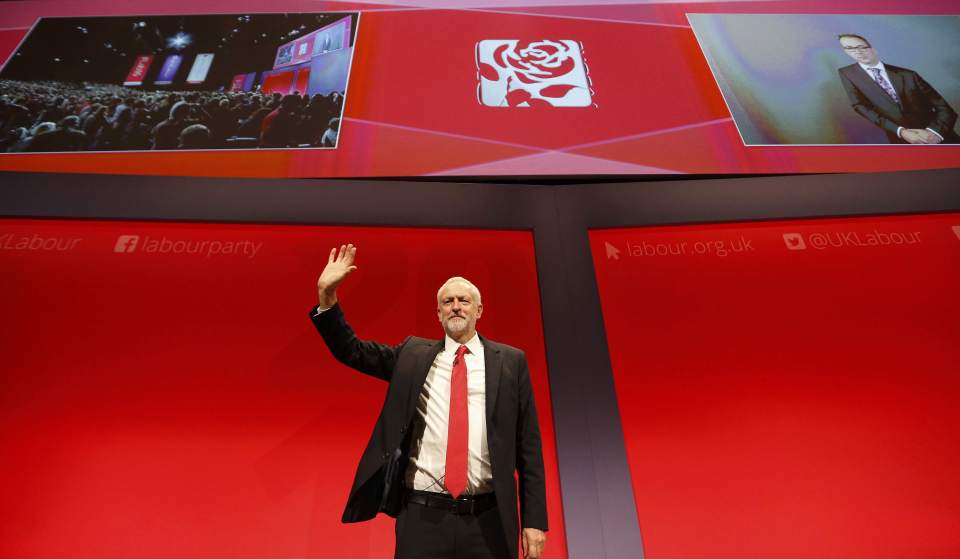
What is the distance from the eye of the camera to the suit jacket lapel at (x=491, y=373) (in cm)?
169

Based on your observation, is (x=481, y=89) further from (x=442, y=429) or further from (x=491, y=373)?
(x=442, y=429)

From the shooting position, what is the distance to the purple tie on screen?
11.3 feet

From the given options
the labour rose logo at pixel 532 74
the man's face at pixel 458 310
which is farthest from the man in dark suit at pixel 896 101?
the man's face at pixel 458 310

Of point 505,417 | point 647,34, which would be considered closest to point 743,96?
point 647,34

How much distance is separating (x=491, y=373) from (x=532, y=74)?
232cm

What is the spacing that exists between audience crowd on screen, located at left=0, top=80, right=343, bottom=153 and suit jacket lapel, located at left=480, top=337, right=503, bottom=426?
182cm

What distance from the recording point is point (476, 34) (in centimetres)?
362

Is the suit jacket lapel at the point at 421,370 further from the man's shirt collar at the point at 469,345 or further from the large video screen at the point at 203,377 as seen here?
the large video screen at the point at 203,377

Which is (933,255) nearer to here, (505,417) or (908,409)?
(908,409)

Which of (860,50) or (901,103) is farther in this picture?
(860,50)

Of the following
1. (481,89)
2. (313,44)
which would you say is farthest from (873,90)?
(313,44)

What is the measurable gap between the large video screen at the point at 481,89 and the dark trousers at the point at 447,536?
6.50 feet

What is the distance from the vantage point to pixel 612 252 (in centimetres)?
296

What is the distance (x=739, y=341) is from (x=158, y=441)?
9.21 feet
